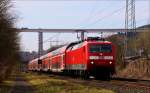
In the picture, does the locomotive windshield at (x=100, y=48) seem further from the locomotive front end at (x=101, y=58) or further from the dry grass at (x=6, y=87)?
the dry grass at (x=6, y=87)

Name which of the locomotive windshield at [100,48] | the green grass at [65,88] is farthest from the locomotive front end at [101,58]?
the green grass at [65,88]

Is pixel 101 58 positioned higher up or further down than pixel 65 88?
higher up

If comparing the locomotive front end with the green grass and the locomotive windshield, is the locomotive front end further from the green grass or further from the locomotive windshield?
the green grass

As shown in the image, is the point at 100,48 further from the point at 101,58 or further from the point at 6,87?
the point at 6,87

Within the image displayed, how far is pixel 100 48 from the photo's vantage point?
1807 inches

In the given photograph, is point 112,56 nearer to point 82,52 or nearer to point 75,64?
point 82,52

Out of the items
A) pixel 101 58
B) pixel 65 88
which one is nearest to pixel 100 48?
pixel 101 58

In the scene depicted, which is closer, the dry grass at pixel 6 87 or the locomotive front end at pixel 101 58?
the dry grass at pixel 6 87

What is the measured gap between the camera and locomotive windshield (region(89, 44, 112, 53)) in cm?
4578

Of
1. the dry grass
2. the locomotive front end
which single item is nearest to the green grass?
the dry grass

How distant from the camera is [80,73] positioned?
5019cm

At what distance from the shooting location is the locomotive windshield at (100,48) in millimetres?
45781

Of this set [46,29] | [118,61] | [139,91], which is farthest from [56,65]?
[46,29]

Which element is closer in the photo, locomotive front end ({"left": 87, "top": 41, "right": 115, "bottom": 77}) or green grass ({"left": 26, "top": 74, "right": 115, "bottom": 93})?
green grass ({"left": 26, "top": 74, "right": 115, "bottom": 93})
